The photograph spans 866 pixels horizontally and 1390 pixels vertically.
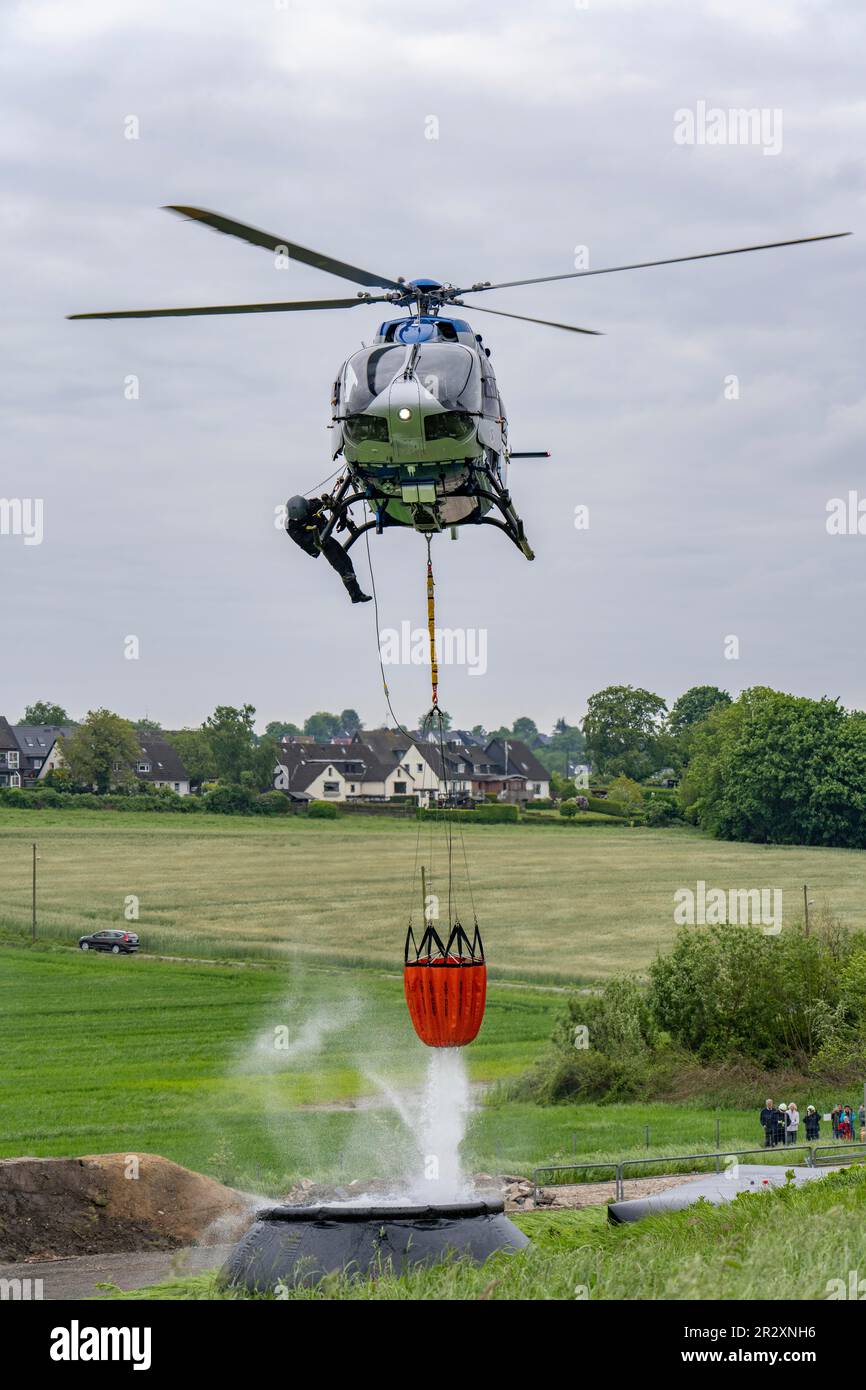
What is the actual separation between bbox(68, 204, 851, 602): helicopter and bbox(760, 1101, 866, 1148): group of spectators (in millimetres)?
23411

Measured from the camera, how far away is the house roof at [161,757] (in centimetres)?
11844

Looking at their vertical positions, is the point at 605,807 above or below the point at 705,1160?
above

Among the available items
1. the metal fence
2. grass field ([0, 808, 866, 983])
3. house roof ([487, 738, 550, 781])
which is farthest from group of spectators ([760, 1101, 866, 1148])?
house roof ([487, 738, 550, 781])

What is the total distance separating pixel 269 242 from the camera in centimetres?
2048

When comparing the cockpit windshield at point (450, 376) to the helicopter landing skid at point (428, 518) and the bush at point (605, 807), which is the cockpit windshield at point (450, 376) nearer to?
the helicopter landing skid at point (428, 518)

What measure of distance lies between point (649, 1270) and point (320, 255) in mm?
13547

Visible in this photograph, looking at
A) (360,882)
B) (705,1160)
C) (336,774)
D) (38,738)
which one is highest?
(38,738)

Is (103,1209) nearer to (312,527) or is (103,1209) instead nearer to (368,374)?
(312,527)

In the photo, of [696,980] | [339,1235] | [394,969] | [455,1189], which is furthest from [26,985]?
[339,1235]

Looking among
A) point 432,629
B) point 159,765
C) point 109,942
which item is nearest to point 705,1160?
point 432,629

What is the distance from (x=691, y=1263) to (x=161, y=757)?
4184 inches

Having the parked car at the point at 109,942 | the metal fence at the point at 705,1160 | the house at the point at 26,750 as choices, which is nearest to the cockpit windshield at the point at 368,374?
the metal fence at the point at 705,1160

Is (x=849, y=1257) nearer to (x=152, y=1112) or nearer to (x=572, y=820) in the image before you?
(x=152, y=1112)

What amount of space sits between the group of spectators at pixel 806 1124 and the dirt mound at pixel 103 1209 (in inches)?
543
